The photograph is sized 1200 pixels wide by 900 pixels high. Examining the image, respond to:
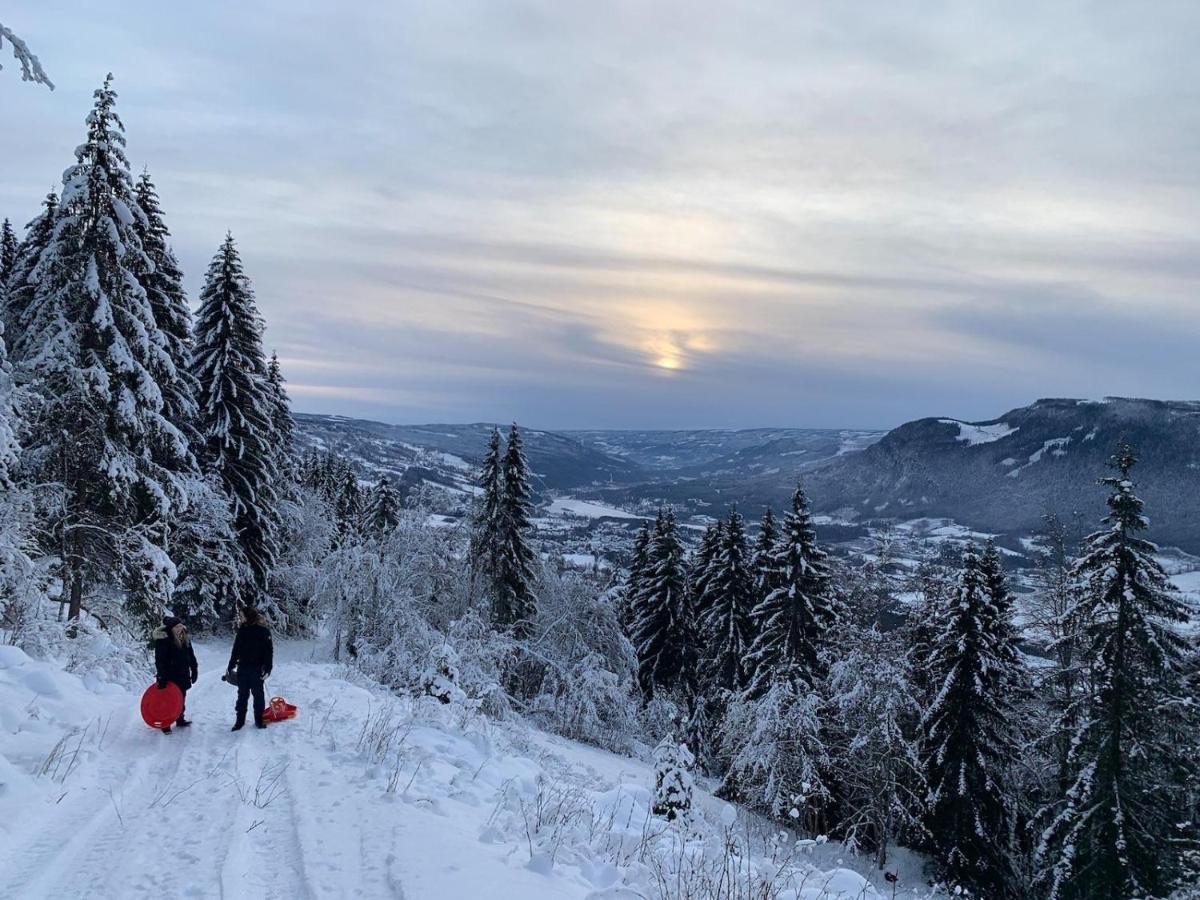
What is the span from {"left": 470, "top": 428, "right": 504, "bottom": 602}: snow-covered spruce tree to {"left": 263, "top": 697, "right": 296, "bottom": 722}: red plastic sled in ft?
71.0

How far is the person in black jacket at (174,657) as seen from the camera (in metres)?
8.67

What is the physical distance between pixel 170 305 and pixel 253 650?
16397 millimetres

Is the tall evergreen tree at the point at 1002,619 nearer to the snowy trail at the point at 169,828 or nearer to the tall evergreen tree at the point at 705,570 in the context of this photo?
the tall evergreen tree at the point at 705,570

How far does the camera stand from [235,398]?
24.9 metres

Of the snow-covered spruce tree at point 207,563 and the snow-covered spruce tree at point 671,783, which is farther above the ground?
the snow-covered spruce tree at point 671,783

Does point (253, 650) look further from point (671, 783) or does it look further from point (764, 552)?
point (764, 552)

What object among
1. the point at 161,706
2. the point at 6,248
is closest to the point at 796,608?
the point at 161,706

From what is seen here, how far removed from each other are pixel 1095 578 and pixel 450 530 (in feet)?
85.1

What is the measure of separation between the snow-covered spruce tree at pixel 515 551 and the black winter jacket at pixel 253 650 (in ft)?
71.3

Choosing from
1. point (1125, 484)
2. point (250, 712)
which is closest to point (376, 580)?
point (250, 712)

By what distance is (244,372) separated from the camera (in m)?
24.9

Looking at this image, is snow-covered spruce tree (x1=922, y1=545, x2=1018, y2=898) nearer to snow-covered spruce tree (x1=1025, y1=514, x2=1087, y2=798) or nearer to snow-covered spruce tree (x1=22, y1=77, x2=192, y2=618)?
snow-covered spruce tree (x1=1025, y1=514, x2=1087, y2=798)

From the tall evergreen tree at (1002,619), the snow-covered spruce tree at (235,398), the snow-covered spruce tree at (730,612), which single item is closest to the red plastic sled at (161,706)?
the snow-covered spruce tree at (235,398)

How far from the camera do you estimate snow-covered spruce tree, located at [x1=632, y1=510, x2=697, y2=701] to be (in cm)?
3359
